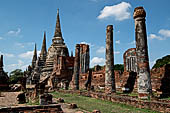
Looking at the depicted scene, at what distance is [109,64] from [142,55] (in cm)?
403

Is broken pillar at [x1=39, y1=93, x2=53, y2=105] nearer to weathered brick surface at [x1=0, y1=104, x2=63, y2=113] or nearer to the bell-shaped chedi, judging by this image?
weathered brick surface at [x1=0, y1=104, x2=63, y2=113]

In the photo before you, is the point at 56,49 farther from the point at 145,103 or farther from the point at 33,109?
the point at 33,109

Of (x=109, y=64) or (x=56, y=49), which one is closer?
(x=109, y=64)

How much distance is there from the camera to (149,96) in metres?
8.98

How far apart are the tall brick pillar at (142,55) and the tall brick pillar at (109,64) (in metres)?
3.53

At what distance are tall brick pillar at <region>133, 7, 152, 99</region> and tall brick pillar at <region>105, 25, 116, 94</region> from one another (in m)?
3.53

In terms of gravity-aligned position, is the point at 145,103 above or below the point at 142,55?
below

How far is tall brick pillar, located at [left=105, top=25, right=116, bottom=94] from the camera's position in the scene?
1304 centimetres

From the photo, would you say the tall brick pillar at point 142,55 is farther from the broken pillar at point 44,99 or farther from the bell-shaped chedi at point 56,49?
the bell-shaped chedi at point 56,49

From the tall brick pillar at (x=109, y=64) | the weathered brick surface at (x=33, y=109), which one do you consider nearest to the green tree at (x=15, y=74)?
the tall brick pillar at (x=109, y=64)

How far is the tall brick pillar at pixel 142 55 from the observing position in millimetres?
9242

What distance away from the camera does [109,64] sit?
13.5m

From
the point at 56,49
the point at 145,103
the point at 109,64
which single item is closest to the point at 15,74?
the point at 56,49

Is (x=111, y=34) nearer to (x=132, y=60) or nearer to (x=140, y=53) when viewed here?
(x=140, y=53)
